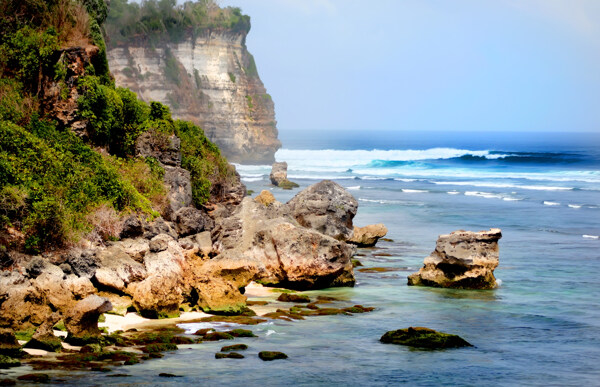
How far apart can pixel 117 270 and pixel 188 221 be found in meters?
6.18

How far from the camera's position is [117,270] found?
64.7ft

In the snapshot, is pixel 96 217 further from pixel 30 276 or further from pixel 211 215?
pixel 211 215

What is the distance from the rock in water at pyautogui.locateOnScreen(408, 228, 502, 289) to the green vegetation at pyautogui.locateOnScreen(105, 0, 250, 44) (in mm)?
58616

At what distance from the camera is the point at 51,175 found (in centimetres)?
2167

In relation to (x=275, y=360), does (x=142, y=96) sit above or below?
above

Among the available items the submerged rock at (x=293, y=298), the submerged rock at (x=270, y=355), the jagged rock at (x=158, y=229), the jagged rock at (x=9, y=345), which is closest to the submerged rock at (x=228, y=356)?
the submerged rock at (x=270, y=355)

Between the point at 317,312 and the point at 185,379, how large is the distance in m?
6.25

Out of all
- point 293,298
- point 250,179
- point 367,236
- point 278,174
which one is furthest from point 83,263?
point 250,179

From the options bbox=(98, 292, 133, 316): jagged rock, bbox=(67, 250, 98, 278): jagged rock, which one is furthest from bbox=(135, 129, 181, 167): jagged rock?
bbox=(98, 292, 133, 316): jagged rock

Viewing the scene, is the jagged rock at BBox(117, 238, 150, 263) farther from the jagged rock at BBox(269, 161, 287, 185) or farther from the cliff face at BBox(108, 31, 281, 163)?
the cliff face at BBox(108, 31, 281, 163)

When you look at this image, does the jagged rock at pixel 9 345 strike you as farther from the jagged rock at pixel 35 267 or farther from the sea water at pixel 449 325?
the jagged rock at pixel 35 267

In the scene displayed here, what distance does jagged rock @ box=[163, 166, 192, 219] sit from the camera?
2719 cm

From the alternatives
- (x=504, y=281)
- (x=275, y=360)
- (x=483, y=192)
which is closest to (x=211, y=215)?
(x=504, y=281)

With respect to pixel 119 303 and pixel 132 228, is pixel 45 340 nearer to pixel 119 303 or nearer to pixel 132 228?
pixel 119 303
